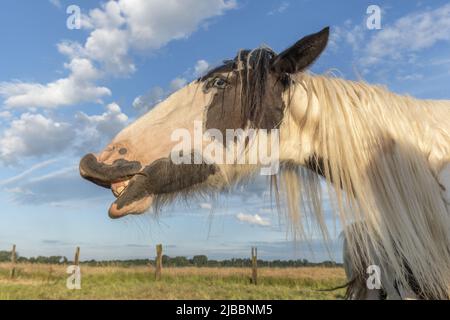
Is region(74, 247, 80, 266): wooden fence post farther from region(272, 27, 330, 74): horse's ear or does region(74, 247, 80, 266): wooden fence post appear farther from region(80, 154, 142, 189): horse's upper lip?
region(272, 27, 330, 74): horse's ear

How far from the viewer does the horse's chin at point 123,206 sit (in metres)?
2.74

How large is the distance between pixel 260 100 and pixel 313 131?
47 cm

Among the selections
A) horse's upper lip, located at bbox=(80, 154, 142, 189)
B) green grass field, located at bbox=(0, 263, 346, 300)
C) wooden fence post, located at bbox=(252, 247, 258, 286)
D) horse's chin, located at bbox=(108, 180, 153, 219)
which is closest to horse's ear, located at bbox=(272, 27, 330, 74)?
horse's upper lip, located at bbox=(80, 154, 142, 189)

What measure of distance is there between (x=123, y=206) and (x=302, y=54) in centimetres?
167

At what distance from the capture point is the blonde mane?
279 cm

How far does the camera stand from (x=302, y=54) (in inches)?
114

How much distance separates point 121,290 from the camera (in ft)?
61.2

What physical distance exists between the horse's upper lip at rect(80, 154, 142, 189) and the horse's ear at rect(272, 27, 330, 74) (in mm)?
1276

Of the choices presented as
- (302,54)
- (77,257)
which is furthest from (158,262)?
(302,54)

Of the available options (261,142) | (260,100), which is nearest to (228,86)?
(260,100)

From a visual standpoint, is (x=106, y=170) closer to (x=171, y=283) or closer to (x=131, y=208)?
(x=131, y=208)

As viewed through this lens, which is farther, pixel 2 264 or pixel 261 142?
pixel 2 264

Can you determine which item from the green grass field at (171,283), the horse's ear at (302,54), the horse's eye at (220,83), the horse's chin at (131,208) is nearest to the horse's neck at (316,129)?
the horse's ear at (302,54)
